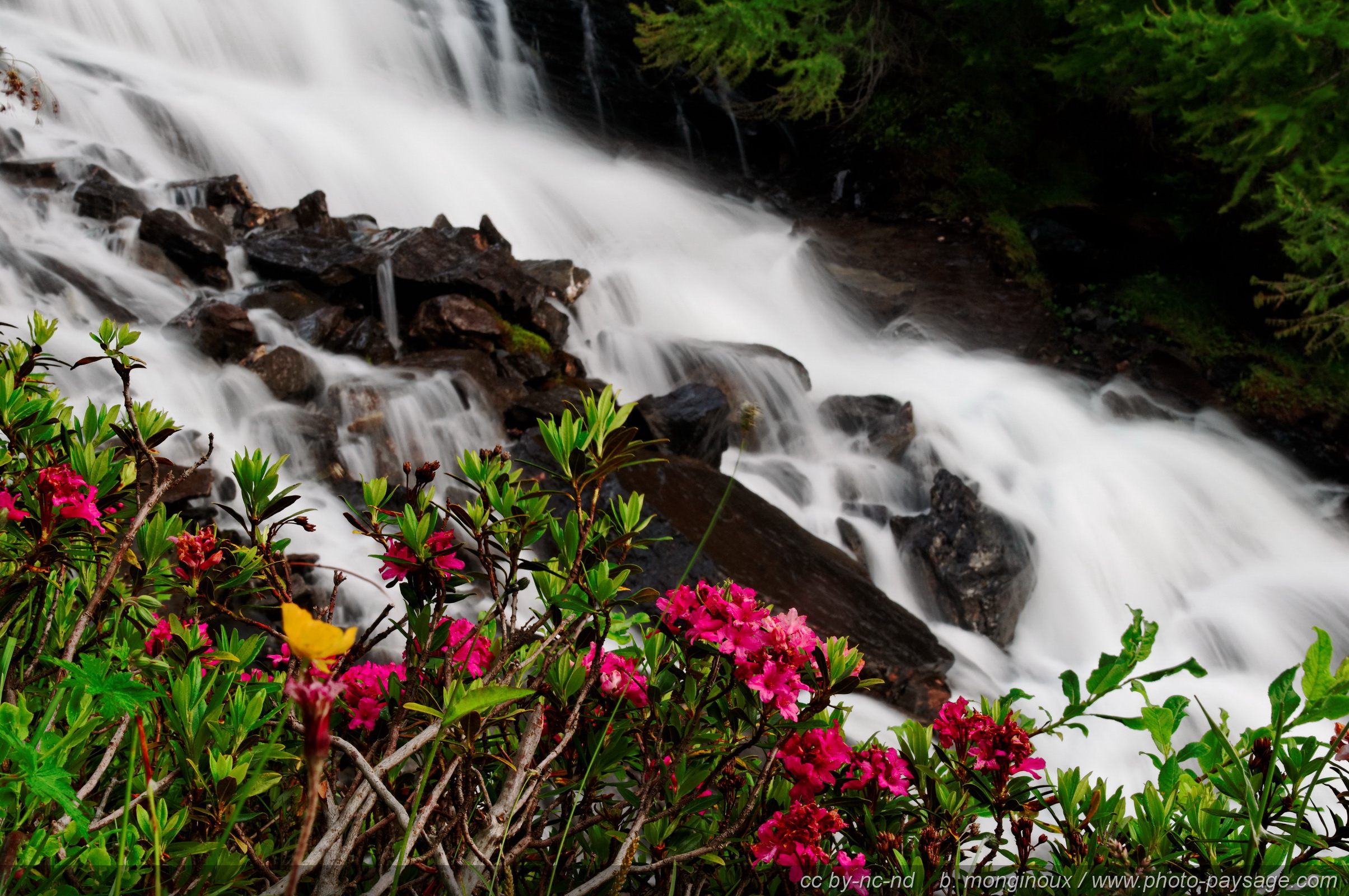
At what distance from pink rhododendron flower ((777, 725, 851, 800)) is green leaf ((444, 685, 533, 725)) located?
46 centimetres

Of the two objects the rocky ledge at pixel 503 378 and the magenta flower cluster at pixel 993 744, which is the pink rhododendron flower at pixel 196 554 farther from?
the rocky ledge at pixel 503 378

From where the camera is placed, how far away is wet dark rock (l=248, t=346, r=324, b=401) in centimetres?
536

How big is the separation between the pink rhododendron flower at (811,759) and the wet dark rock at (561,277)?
658 centimetres

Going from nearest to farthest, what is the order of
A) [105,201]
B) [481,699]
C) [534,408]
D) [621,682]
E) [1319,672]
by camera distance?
[481,699], [1319,672], [621,682], [534,408], [105,201]

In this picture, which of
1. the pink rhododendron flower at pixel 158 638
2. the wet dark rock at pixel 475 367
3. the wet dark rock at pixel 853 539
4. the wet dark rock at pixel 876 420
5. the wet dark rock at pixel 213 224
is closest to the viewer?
the pink rhododendron flower at pixel 158 638

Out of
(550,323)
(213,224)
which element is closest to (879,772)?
(550,323)

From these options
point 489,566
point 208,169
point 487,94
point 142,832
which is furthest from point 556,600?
point 487,94

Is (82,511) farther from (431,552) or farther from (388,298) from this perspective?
(388,298)

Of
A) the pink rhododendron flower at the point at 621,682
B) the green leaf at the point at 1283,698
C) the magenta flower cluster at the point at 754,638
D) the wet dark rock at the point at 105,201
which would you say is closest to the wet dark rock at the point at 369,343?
the wet dark rock at the point at 105,201

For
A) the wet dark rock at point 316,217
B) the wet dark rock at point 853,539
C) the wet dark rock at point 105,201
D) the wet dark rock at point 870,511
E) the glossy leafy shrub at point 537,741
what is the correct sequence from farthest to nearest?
the wet dark rock at point 316,217 < the wet dark rock at point 105,201 < the wet dark rock at point 870,511 < the wet dark rock at point 853,539 < the glossy leafy shrub at point 537,741

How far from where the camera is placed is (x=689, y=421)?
5.59 meters

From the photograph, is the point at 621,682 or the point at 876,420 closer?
the point at 621,682

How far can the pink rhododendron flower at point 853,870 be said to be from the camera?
3.38 feet

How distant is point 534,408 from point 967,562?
10.1 feet
